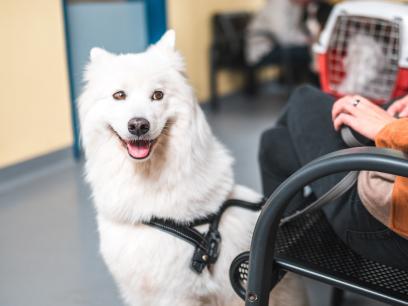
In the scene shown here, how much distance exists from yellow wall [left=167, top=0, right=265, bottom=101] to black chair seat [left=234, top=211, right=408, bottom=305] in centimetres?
296

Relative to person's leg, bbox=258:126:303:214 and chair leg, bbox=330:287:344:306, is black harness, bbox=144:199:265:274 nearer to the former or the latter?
person's leg, bbox=258:126:303:214

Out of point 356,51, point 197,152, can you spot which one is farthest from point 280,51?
point 197,152

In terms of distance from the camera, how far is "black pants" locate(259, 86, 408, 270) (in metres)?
0.87

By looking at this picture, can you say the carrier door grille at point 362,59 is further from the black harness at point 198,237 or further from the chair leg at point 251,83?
the chair leg at point 251,83

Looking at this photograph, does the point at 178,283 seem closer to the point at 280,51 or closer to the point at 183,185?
the point at 183,185

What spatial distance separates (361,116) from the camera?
974 mm

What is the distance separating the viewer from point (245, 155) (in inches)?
117

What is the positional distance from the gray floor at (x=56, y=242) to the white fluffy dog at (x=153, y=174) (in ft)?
1.80

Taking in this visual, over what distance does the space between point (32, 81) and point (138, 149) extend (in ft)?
6.48

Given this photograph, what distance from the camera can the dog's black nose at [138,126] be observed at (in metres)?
0.94

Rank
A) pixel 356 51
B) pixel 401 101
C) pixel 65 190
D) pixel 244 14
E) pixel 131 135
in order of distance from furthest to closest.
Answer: pixel 244 14
pixel 65 190
pixel 356 51
pixel 401 101
pixel 131 135

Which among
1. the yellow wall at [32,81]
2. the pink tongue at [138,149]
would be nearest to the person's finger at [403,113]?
the pink tongue at [138,149]

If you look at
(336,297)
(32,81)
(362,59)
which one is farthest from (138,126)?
(32,81)

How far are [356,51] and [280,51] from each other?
251 cm
